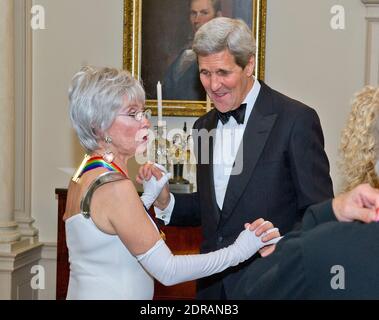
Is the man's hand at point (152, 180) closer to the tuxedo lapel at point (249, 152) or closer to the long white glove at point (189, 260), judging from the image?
the tuxedo lapel at point (249, 152)

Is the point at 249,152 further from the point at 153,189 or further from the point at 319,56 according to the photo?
the point at 319,56

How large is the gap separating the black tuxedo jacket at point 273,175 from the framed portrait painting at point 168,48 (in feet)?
8.15

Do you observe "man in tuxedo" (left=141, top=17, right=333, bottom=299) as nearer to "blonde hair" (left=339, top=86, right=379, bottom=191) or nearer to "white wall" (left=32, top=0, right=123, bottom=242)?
"blonde hair" (left=339, top=86, right=379, bottom=191)

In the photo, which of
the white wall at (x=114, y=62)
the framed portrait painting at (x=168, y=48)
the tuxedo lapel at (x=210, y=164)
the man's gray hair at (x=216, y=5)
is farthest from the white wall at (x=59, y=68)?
the tuxedo lapel at (x=210, y=164)

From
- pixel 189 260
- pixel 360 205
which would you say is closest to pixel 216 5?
pixel 189 260

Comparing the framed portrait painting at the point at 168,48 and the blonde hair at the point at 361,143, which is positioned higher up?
the framed portrait painting at the point at 168,48

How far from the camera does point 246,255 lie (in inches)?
87.7

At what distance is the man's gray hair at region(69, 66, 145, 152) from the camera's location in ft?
7.29

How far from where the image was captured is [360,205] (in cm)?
147

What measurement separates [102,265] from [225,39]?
1.16 m

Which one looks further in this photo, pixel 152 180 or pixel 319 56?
pixel 319 56

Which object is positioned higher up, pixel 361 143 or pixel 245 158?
pixel 361 143

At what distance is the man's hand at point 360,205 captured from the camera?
4.72ft

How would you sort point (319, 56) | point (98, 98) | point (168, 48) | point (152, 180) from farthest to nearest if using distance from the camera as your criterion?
point (168, 48), point (319, 56), point (152, 180), point (98, 98)
